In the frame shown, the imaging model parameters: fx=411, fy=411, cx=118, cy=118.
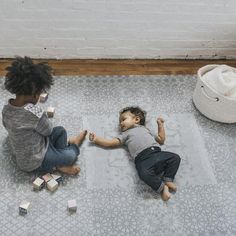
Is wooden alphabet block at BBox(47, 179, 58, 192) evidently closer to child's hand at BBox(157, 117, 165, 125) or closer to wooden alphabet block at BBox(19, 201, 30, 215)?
wooden alphabet block at BBox(19, 201, 30, 215)

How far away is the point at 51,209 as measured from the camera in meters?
1.66

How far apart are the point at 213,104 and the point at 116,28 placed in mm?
654

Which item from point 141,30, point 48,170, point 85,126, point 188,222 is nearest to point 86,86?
point 85,126

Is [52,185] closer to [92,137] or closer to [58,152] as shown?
[58,152]

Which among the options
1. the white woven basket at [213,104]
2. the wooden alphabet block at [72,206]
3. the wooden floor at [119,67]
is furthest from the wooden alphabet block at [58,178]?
the white woven basket at [213,104]

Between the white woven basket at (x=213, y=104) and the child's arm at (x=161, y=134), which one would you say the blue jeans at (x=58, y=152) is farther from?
the white woven basket at (x=213, y=104)

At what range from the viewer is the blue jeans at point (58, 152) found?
1728 mm

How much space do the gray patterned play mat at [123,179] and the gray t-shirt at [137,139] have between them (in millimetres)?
55

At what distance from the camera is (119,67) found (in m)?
2.33

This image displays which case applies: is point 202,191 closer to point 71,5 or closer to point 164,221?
point 164,221

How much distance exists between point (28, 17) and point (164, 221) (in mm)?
1202

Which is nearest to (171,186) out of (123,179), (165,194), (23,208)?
(165,194)

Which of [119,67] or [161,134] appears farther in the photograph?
[119,67]

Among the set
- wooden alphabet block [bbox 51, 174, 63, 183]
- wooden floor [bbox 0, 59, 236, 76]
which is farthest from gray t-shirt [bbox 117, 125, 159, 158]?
wooden floor [bbox 0, 59, 236, 76]
